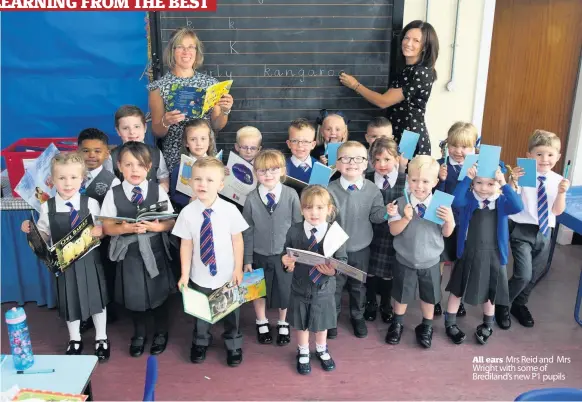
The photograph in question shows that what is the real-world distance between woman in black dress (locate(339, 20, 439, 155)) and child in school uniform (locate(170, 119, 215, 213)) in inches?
47.7

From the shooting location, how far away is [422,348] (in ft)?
10.8

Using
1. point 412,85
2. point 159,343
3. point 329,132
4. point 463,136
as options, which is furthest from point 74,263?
point 412,85

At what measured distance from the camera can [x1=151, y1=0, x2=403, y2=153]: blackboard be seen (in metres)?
3.91

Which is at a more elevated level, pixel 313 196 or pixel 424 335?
pixel 313 196

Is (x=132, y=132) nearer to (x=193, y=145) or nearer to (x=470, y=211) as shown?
(x=193, y=145)

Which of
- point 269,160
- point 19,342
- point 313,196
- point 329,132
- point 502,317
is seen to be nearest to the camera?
point 19,342

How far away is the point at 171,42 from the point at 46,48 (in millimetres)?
1137

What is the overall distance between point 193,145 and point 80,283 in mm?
988

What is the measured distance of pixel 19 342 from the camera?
2.09 metres

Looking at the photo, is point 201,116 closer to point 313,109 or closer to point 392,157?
point 313,109

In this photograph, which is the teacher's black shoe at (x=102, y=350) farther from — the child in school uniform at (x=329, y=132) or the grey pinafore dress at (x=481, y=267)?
the grey pinafore dress at (x=481, y=267)

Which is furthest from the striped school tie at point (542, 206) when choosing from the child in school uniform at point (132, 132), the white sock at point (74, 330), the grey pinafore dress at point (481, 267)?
the white sock at point (74, 330)

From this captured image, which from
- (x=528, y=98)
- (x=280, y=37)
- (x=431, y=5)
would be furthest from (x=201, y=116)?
(x=528, y=98)

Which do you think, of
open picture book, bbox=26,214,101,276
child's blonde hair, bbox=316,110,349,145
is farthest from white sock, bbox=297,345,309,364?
child's blonde hair, bbox=316,110,349,145
